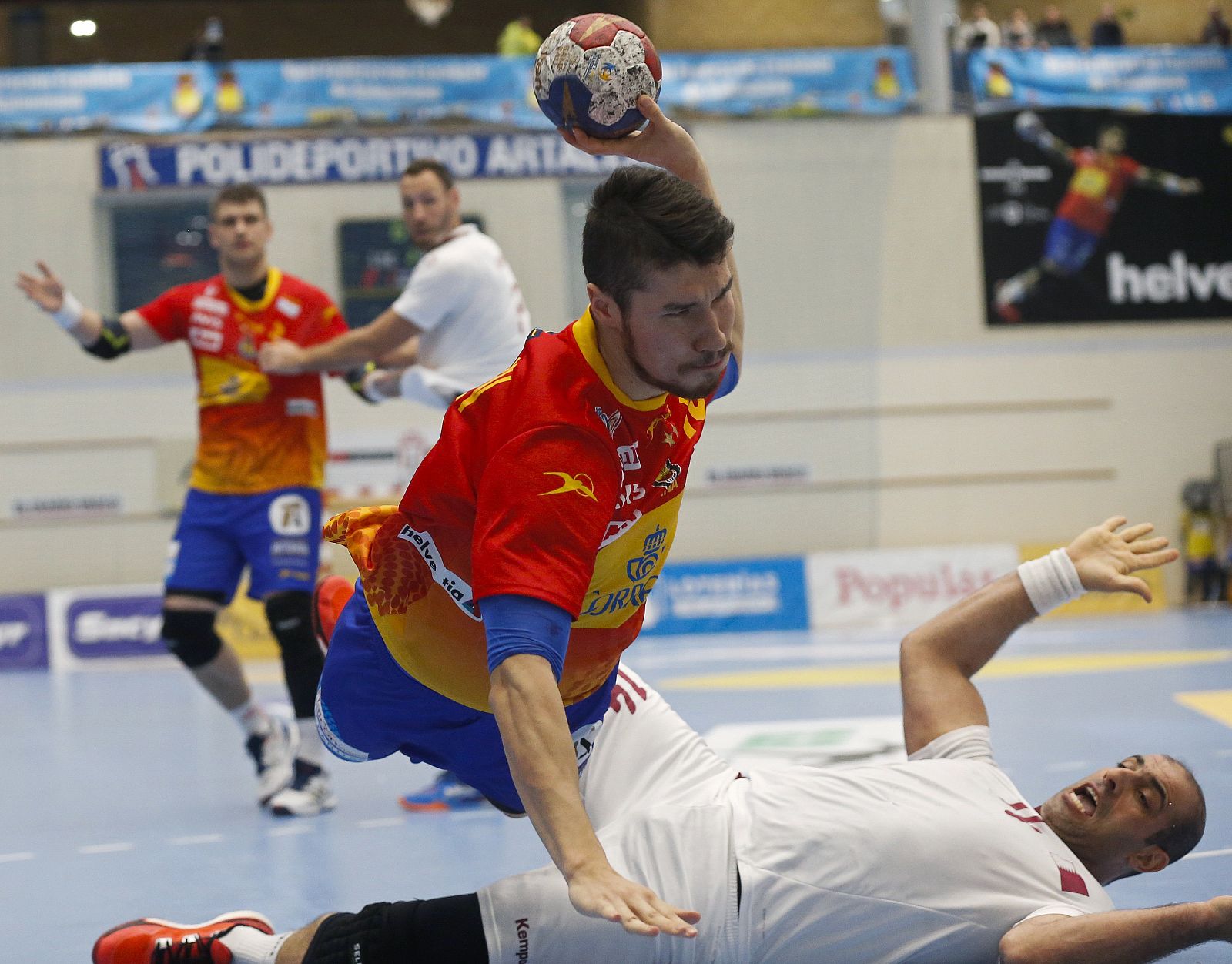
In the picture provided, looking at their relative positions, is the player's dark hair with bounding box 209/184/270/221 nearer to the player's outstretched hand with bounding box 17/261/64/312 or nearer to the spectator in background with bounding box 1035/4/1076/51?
the player's outstretched hand with bounding box 17/261/64/312

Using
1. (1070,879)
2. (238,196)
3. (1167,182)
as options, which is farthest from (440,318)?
(1167,182)

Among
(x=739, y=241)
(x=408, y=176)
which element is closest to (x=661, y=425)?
(x=408, y=176)

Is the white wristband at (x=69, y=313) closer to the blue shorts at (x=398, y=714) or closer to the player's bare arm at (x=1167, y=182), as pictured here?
the blue shorts at (x=398, y=714)

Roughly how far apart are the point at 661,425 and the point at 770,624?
33.2 feet

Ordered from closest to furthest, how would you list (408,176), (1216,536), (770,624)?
1. (408,176)
2. (770,624)
3. (1216,536)

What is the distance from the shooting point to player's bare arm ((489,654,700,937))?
2072 millimetres

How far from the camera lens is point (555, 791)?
2162 millimetres

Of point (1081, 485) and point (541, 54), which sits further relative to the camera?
point (1081, 485)

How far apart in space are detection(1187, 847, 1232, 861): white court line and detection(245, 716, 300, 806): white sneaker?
10.9ft

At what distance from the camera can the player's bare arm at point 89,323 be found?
5641mm

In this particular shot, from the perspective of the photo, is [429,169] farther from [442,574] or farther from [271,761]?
[442,574]

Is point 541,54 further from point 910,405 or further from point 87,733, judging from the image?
point 910,405

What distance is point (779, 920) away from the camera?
104 inches

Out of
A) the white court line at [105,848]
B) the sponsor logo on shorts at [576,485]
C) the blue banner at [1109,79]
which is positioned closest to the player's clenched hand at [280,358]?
the white court line at [105,848]
